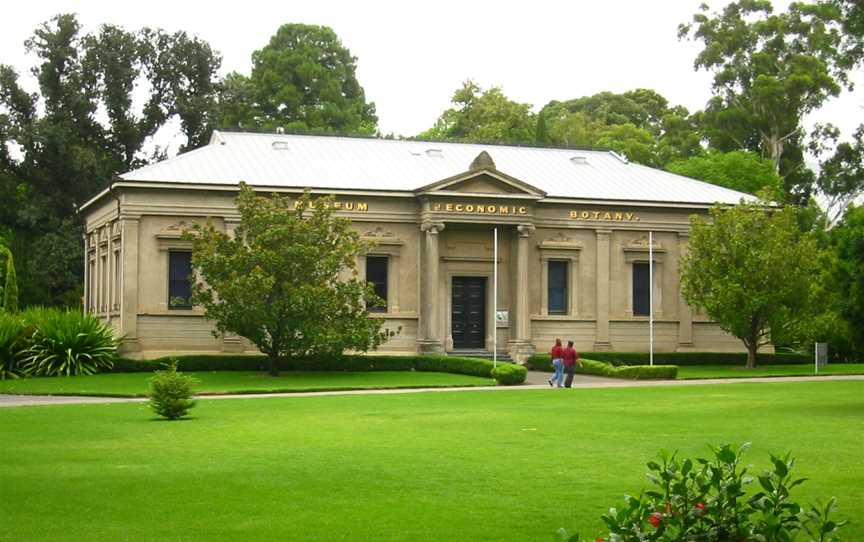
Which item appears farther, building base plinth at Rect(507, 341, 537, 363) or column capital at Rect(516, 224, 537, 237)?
column capital at Rect(516, 224, 537, 237)

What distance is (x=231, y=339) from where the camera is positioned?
48094 mm

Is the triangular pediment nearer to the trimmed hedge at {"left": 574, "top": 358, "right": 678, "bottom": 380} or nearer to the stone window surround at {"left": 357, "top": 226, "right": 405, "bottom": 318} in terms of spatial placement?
the stone window surround at {"left": 357, "top": 226, "right": 405, "bottom": 318}

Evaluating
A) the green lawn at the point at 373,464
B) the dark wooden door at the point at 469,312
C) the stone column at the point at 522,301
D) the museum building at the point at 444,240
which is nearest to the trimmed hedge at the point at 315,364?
the museum building at the point at 444,240

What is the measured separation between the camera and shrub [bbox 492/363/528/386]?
40188mm

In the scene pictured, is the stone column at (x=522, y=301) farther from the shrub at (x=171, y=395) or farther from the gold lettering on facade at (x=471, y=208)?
the shrub at (x=171, y=395)

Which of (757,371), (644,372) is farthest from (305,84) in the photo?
(644,372)

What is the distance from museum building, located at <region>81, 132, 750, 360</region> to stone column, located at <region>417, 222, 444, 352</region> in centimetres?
7

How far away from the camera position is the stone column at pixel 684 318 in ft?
176

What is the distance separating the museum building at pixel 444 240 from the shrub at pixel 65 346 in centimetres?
235

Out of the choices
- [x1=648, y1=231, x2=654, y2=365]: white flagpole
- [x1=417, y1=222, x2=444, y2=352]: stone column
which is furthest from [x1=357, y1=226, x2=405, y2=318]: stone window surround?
[x1=648, y1=231, x2=654, y2=365]: white flagpole

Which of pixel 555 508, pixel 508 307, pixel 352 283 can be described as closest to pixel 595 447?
pixel 555 508

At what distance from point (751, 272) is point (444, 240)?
12.3 meters

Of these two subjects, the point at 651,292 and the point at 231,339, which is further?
the point at 651,292

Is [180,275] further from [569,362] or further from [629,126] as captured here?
[629,126]
